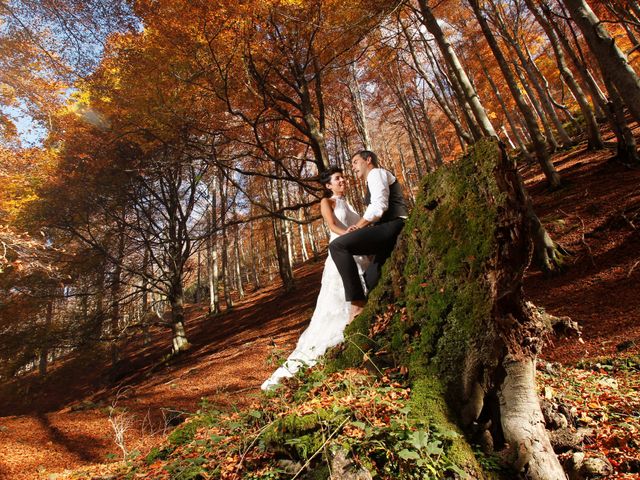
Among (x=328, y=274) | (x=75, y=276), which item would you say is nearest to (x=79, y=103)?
(x=75, y=276)

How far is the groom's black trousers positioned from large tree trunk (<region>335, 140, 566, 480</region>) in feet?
2.16

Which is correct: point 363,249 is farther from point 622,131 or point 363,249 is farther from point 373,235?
point 622,131

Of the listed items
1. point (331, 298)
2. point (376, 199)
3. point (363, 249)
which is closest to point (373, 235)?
point (363, 249)

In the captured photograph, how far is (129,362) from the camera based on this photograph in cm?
1445

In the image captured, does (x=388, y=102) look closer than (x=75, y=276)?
No

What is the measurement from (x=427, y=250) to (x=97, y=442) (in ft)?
19.0

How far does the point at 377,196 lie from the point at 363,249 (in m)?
0.50

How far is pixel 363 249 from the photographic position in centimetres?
283

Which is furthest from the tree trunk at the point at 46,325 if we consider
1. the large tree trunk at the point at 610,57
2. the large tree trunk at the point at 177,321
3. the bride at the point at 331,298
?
the large tree trunk at the point at 610,57

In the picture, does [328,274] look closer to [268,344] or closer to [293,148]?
[268,344]

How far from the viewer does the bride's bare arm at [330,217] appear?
338 cm

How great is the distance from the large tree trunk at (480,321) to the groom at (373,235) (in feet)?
2.21

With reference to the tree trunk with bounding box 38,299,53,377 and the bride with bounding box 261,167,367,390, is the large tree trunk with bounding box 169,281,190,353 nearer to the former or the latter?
the tree trunk with bounding box 38,299,53,377

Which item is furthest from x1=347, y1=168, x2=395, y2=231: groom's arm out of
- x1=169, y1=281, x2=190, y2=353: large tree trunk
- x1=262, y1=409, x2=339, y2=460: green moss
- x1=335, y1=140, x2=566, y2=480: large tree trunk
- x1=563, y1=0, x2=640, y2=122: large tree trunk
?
x1=169, y1=281, x2=190, y2=353: large tree trunk
